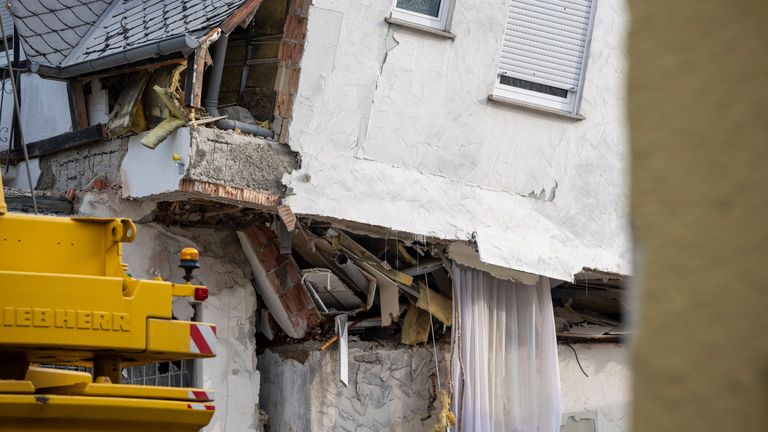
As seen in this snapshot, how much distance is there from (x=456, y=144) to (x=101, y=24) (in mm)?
3953

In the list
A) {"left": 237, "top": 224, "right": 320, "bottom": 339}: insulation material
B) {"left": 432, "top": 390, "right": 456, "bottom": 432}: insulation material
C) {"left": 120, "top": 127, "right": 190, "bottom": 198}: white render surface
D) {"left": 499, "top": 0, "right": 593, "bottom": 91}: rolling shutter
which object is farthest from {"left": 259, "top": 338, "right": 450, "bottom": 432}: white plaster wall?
{"left": 499, "top": 0, "right": 593, "bottom": 91}: rolling shutter

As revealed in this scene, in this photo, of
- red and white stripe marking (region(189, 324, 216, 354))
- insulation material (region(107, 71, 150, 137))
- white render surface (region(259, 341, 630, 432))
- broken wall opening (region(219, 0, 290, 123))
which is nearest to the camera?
red and white stripe marking (region(189, 324, 216, 354))

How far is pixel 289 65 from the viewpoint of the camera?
10875mm

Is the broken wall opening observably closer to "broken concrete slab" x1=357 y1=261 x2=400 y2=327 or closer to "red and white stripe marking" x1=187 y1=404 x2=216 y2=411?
"broken concrete slab" x1=357 y1=261 x2=400 y2=327

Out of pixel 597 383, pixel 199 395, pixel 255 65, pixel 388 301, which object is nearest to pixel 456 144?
pixel 388 301

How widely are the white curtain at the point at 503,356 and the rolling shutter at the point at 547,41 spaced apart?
2.09m

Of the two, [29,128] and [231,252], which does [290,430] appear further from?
[29,128]

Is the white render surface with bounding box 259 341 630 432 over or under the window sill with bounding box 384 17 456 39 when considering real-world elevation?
under

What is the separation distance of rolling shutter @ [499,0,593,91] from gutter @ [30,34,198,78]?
11.2 ft

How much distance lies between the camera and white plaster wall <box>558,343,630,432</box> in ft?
43.4

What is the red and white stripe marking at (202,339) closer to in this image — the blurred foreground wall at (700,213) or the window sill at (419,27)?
the window sill at (419,27)

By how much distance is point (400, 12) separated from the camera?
11.4m

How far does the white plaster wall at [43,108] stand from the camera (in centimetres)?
1234

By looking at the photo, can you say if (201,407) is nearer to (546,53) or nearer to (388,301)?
(388,301)
